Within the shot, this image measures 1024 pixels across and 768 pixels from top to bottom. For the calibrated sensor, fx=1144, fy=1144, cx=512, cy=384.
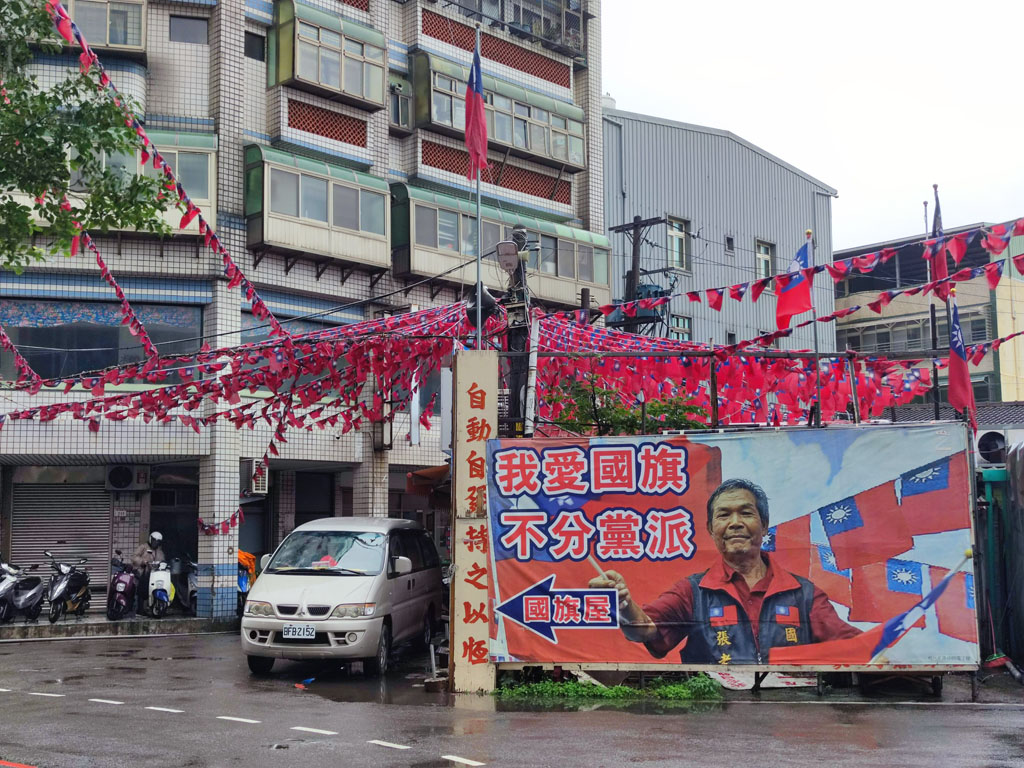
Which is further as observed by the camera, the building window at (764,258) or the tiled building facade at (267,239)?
the building window at (764,258)

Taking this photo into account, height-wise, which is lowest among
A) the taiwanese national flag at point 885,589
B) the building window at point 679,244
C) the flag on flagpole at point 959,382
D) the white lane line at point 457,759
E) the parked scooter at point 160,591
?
the white lane line at point 457,759

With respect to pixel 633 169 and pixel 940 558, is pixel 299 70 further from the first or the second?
pixel 940 558

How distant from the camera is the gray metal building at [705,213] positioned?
105ft

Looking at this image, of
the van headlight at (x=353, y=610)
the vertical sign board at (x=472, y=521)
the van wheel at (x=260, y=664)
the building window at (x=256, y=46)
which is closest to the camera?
the vertical sign board at (x=472, y=521)

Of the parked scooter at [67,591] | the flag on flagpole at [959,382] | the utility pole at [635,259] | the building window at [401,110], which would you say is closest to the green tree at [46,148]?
the flag on flagpole at [959,382]

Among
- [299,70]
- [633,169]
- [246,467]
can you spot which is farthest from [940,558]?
[633,169]

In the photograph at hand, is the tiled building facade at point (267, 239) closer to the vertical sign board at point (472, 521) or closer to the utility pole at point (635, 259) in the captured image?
the utility pole at point (635, 259)

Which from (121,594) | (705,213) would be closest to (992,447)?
(121,594)

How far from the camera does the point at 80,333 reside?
852 inches

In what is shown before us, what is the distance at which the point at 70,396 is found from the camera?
834 inches

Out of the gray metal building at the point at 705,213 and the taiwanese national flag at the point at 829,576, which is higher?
the gray metal building at the point at 705,213

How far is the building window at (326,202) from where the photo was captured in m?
22.7

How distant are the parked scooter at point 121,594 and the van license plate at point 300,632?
804 centimetres

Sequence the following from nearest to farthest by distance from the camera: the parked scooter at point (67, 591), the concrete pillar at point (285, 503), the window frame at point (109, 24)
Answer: the parked scooter at point (67, 591), the window frame at point (109, 24), the concrete pillar at point (285, 503)
